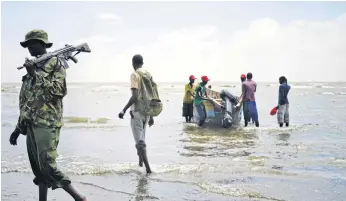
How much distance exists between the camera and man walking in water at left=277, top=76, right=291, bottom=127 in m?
13.2

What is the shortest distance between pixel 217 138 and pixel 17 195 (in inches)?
250

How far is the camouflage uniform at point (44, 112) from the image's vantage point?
4180mm

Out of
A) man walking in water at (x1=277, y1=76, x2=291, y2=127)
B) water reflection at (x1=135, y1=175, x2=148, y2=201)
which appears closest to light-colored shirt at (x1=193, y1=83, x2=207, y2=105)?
man walking in water at (x1=277, y1=76, x2=291, y2=127)

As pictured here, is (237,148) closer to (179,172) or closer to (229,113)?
(179,172)

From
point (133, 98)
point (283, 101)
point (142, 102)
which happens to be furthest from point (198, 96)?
point (133, 98)

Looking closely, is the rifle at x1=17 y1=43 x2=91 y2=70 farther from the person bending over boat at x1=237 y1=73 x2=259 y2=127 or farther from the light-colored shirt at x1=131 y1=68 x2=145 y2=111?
the person bending over boat at x1=237 y1=73 x2=259 y2=127

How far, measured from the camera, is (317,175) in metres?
6.56

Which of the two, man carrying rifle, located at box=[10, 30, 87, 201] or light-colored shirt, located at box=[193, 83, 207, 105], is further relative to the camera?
light-colored shirt, located at box=[193, 83, 207, 105]

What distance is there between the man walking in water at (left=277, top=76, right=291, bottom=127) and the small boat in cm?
128

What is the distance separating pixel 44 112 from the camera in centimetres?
421

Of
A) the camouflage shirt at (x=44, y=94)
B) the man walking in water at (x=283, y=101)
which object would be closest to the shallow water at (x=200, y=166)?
the man walking in water at (x=283, y=101)

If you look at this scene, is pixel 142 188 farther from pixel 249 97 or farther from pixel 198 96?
pixel 249 97

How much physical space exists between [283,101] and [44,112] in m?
10.4

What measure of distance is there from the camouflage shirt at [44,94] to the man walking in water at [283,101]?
9971 millimetres
